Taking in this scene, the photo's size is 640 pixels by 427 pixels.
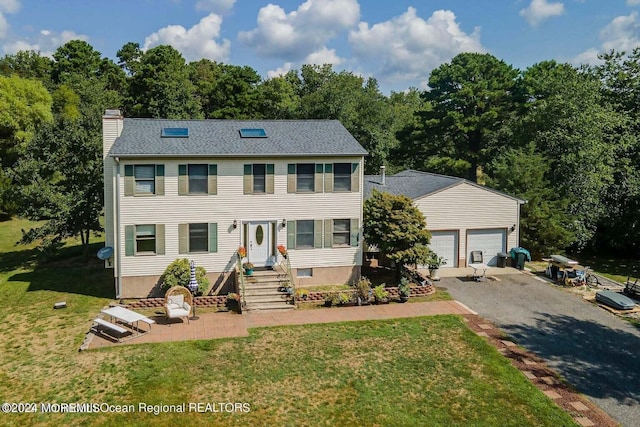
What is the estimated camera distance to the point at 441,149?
→ 141 feet

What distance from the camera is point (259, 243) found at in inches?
804

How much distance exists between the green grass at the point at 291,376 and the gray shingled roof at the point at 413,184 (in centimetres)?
818

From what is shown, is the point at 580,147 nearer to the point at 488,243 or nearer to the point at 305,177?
the point at 488,243

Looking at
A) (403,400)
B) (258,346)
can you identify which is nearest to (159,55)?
A: (258,346)

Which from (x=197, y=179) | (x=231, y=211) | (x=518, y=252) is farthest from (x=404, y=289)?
(x=197, y=179)

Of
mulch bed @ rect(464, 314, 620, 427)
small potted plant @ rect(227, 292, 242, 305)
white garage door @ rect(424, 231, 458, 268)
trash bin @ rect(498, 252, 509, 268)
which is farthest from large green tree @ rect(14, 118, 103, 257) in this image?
trash bin @ rect(498, 252, 509, 268)

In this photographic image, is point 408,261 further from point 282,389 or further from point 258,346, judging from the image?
point 282,389

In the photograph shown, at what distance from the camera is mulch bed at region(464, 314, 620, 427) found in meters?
11.2

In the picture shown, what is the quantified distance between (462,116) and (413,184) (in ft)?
55.2

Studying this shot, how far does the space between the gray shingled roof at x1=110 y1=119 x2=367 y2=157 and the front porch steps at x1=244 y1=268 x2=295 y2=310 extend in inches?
198

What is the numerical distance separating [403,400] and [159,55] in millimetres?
50443

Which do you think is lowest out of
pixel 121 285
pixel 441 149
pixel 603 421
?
pixel 603 421

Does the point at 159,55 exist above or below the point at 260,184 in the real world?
above

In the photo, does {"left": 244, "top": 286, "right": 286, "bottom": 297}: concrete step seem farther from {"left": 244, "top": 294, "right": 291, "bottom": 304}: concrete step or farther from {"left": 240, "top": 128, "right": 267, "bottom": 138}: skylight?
{"left": 240, "top": 128, "right": 267, "bottom": 138}: skylight
